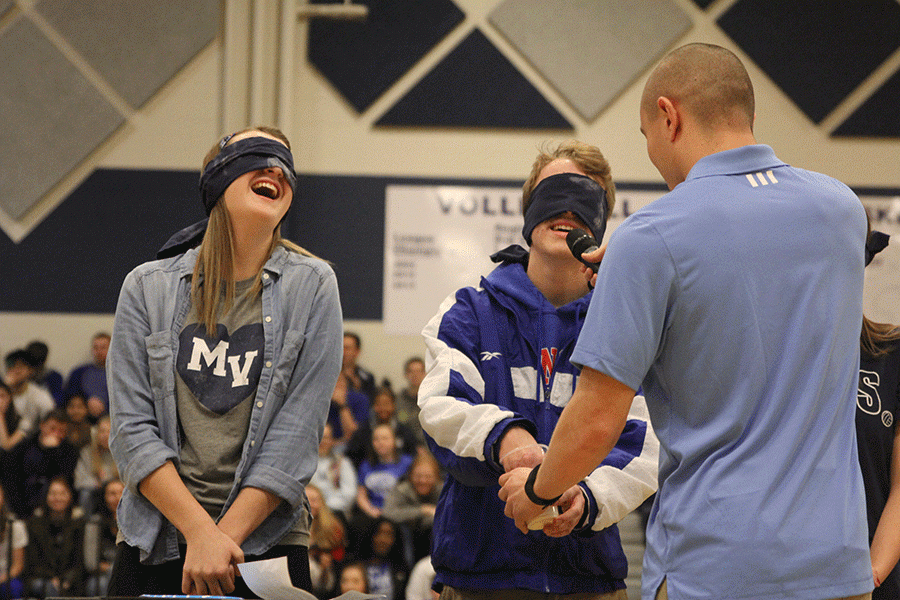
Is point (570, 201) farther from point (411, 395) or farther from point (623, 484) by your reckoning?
point (411, 395)

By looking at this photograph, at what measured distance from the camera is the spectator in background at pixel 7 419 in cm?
839

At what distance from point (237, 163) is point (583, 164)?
2.99 feet

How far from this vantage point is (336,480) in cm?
777

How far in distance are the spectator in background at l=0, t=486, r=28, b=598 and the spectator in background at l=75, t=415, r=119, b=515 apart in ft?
2.22

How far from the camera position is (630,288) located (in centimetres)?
159

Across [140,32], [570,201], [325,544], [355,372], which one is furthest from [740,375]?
[140,32]

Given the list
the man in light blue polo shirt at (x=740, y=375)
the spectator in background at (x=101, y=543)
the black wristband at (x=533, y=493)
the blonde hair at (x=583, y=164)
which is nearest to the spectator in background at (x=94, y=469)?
the spectator in background at (x=101, y=543)

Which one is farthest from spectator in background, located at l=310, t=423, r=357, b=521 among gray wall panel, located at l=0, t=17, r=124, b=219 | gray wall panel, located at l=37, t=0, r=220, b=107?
gray wall panel, located at l=37, t=0, r=220, b=107

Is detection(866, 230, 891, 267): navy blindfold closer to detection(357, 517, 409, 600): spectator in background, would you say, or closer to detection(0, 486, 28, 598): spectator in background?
detection(357, 517, 409, 600): spectator in background

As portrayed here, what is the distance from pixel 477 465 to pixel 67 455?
7147 millimetres

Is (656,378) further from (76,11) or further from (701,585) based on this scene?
(76,11)

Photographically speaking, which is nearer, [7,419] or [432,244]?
[7,419]

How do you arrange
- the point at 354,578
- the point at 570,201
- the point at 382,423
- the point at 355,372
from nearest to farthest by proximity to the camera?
1. the point at 570,201
2. the point at 354,578
3. the point at 382,423
4. the point at 355,372

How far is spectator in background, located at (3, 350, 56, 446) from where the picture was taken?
870 cm
